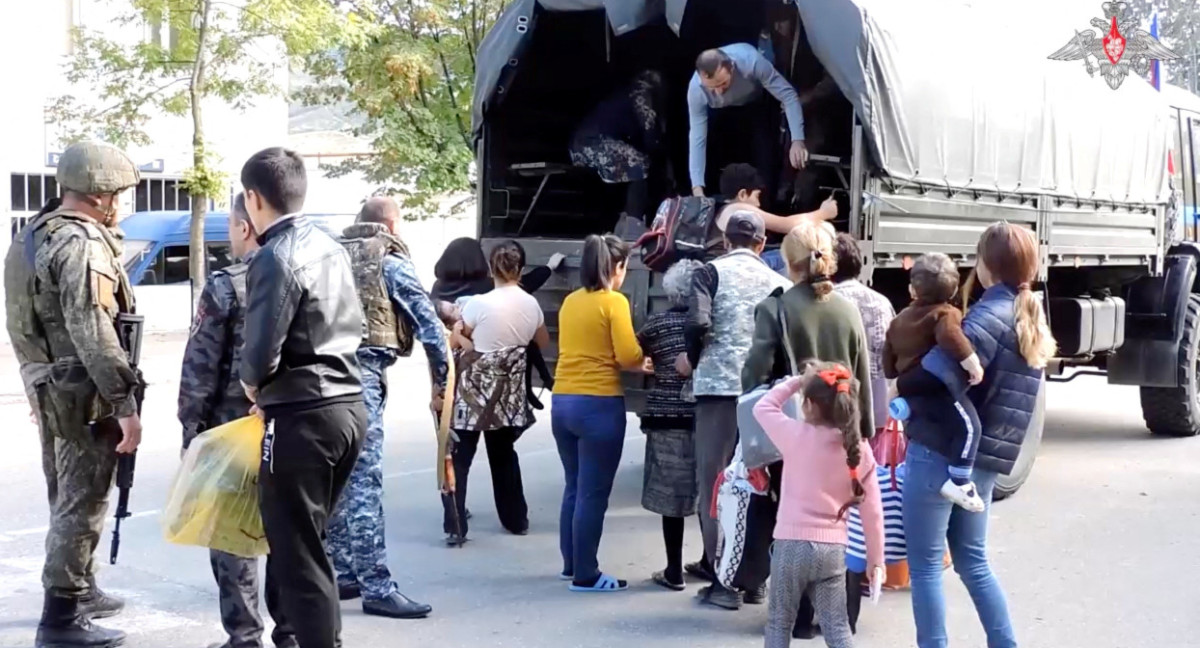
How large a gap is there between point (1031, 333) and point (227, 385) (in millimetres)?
2991

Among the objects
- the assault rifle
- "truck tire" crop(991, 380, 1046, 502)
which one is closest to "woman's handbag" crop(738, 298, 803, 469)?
the assault rifle

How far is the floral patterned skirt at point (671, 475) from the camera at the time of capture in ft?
20.9

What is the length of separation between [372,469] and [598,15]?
3556 mm

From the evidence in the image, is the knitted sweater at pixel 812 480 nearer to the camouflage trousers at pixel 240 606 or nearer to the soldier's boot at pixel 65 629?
the camouflage trousers at pixel 240 606

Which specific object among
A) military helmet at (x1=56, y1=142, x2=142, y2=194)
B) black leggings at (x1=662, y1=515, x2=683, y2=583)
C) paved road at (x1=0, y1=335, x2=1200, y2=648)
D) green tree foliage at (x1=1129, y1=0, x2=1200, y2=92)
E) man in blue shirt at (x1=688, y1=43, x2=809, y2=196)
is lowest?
paved road at (x1=0, y1=335, x2=1200, y2=648)

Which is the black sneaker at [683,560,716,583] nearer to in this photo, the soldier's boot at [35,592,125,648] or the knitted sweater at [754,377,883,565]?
the knitted sweater at [754,377,883,565]

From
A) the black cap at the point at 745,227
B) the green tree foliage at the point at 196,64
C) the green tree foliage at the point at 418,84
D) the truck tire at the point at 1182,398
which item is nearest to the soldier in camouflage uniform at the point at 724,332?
the black cap at the point at 745,227

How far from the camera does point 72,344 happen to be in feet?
17.8

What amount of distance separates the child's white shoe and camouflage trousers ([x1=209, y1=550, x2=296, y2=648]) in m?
2.55

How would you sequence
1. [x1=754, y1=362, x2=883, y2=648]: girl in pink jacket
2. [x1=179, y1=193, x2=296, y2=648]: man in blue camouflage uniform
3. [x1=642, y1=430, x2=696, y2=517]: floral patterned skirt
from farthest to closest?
[x1=642, y1=430, x2=696, y2=517]: floral patterned skirt, [x1=179, y1=193, x2=296, y2=648]: man in blue camouflage uniform, [x1=754, y1=362, x2=883, y2=648]: girl in pink jacket

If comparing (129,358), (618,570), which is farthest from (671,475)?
(129,358)

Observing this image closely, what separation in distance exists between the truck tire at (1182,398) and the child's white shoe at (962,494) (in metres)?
6.43

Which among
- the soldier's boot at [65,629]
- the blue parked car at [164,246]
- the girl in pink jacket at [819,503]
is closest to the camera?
the girl in pink jacket at [819,503]

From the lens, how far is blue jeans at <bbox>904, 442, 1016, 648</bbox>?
504 cm
